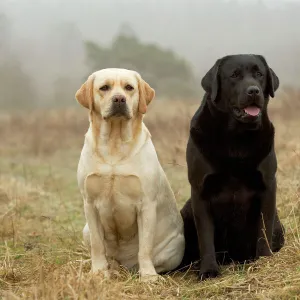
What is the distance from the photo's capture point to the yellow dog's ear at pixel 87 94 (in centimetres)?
365

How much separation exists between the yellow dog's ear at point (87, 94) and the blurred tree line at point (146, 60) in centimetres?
1999

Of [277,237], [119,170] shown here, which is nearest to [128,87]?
[119,170]

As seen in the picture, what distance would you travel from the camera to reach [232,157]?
12.0 feet

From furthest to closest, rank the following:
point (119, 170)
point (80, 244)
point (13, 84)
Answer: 1. point (13, 84)
2. point (80, 244)
3. point (119, 170)

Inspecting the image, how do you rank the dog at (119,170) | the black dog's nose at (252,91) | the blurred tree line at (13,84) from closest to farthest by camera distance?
the black dog's nose at (252,91) < the dog at (119,170) < the blurred tree line at (13,84)

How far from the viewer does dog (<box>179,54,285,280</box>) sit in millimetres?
3646

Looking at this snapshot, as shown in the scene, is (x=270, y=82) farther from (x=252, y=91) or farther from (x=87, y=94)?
(x=87, y=94)

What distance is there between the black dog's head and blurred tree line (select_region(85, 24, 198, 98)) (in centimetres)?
1990

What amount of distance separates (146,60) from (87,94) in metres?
22.4

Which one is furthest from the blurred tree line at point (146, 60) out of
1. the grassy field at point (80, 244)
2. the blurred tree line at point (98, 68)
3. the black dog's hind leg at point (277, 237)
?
the black dog's hind leg at point (277, 237)

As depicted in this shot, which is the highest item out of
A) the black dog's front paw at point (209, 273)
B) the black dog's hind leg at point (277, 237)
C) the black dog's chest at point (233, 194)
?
the black dog's chest at point (233, 194)

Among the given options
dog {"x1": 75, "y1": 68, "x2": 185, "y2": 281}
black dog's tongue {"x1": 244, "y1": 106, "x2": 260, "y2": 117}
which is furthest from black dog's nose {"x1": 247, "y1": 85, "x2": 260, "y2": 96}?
dog {"x1": 75, "y1": 68, "x2": 185, "y2": 281}

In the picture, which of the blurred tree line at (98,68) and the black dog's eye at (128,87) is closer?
the black dog's eye at (128,87)

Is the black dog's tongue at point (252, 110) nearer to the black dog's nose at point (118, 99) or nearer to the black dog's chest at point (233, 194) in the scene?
the black dog's chest at point (233, 194)
